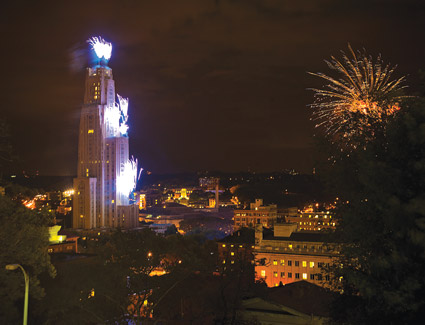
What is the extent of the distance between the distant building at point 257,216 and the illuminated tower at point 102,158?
21.4 meters

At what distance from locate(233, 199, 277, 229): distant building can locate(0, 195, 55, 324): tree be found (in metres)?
70.9

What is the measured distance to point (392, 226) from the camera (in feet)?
34.9

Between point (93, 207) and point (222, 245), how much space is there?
42.3m

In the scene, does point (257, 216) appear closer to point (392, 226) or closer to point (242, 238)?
point (242, 238)

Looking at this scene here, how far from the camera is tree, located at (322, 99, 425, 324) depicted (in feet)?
33.0

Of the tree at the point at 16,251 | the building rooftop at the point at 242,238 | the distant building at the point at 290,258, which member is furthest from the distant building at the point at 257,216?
the tree at the point at 16,251

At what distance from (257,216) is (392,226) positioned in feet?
257

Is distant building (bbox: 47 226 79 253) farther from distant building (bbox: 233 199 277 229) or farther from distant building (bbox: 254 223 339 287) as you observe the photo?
distant building (bbox: 233 199 277 229)

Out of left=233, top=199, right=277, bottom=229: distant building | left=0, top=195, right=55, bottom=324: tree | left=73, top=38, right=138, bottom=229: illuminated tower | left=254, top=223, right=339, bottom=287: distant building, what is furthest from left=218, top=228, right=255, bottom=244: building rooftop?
left=73, top=38, right=138, bottom=229: illuminated tower

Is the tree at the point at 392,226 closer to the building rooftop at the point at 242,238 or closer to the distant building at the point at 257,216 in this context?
the building rooftop at the point at 242,238

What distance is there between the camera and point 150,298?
66.5 feet

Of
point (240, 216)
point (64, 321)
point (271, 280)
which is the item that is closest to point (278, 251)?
point (271, 280)

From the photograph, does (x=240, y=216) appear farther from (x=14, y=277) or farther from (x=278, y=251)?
(x=14, y=277)

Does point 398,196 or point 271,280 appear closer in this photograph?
point 398,196
